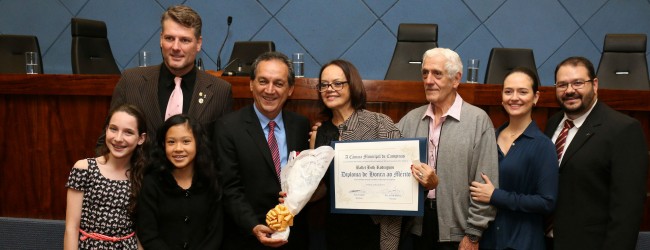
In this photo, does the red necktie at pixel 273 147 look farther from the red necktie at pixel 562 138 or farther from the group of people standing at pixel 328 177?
the red necktie at pixel 562 138

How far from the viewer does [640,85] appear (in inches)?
177

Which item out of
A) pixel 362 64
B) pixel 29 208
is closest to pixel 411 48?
pixel 362 64

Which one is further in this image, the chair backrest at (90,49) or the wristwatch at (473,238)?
the chair backrest at (90,49)

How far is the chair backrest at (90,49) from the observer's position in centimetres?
464

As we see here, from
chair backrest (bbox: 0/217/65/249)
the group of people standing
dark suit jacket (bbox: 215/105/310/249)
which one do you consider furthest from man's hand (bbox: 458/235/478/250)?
chair backrest (bbox: 0/217/65/249)

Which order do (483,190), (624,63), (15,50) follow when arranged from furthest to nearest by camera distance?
(15,50), (624,63), (483,190)

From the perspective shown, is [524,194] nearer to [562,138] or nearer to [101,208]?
[562,138]

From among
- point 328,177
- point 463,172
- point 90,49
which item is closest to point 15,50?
point 90,49

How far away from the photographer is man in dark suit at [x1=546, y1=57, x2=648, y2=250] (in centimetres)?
208

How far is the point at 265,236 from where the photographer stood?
76.9 inches

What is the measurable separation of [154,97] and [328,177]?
2.55 feet

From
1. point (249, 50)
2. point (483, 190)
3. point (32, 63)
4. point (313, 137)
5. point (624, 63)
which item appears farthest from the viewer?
point (249, 50)

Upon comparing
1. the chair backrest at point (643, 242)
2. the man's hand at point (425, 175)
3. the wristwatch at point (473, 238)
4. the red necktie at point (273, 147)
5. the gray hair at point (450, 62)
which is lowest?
the chair backrest at point (643, 242)

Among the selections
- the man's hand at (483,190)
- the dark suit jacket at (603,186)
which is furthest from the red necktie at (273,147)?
the dark suit jacket at (603,186)
